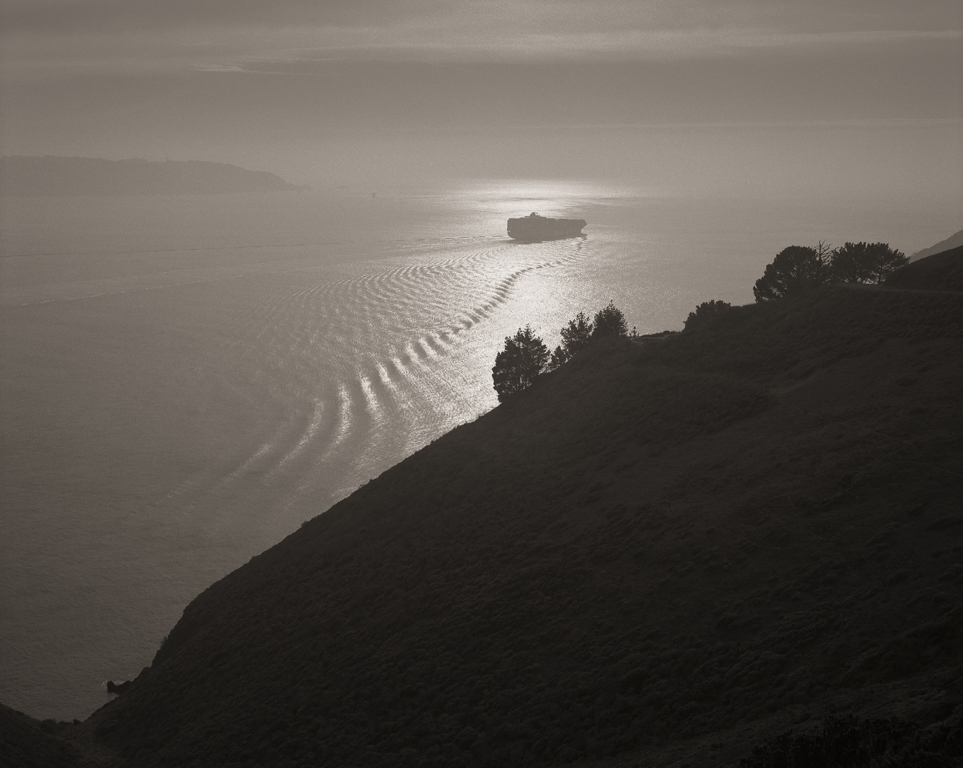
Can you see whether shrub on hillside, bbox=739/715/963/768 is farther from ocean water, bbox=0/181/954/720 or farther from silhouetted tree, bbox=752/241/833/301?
silhouetted tree, bbox=752/241/833/301

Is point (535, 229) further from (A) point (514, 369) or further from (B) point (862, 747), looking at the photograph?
(B) point (862, 747)

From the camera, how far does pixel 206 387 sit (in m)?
61.0

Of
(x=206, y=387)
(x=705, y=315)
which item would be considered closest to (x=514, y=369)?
(x=705, y=315)

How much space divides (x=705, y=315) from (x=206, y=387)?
139ft

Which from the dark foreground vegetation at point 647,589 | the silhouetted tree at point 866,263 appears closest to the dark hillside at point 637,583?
the dark foreground vegetation at point 647,589

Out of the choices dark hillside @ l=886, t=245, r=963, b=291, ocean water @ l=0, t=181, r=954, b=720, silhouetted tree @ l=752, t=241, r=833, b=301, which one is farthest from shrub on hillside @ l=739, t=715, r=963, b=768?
silhouetted tree @ l=752, t=241, r=833, b=301

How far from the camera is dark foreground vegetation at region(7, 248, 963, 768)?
40.7 ft

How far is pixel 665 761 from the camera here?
11719 millimetres

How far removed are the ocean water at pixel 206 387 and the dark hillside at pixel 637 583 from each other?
391 inches

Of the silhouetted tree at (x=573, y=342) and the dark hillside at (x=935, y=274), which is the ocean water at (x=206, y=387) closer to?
the silhouetted tree at (x=573, y=342)

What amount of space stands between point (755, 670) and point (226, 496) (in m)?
37.4

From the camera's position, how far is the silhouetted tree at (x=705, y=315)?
110 feet

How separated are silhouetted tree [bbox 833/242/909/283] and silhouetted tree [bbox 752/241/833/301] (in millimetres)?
624

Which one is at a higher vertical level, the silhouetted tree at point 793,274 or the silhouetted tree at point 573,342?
the silhouetted tree at point 573,342
